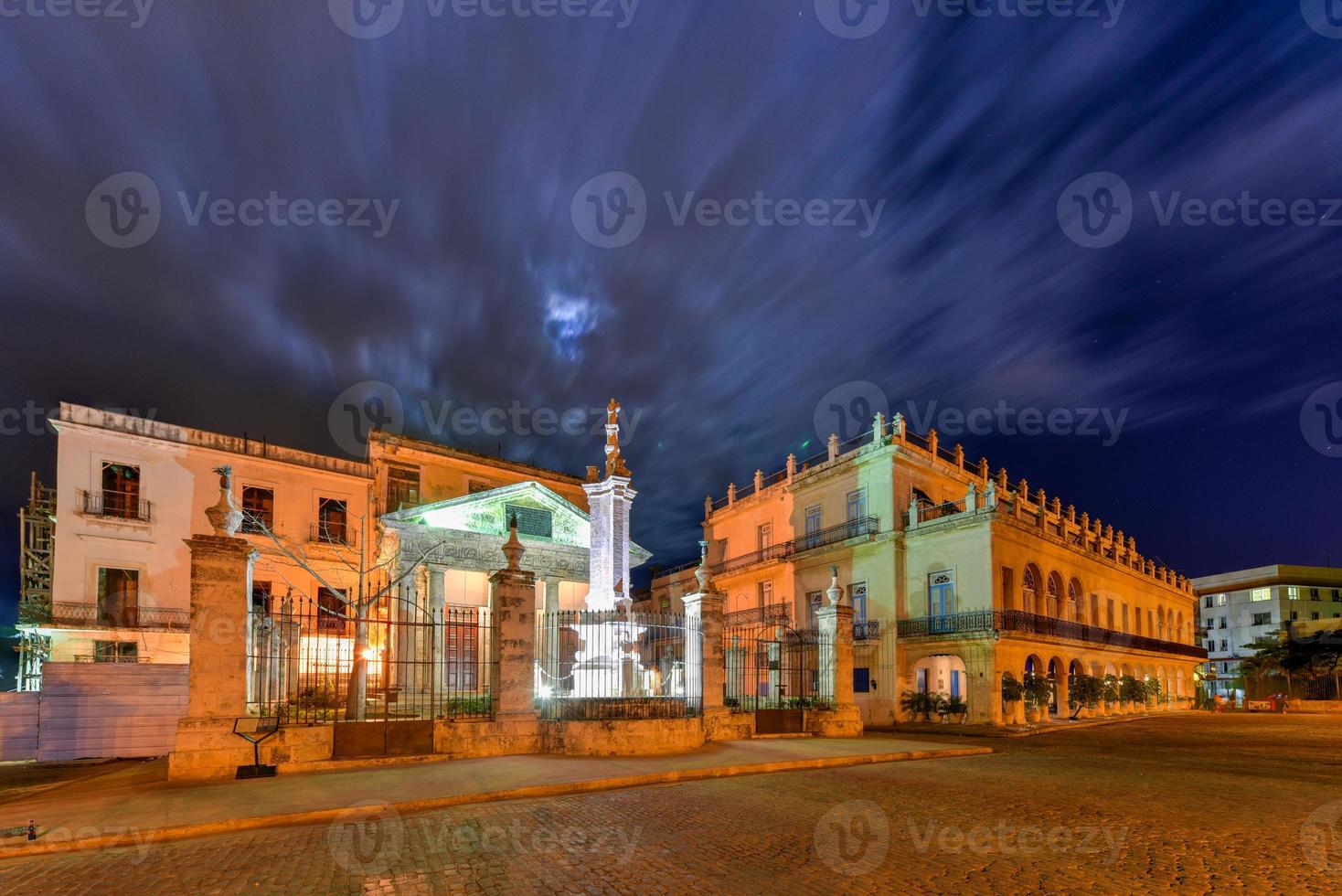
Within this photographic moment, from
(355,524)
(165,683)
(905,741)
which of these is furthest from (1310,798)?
(355,524)

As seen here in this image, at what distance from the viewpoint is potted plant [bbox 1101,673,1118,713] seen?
3164cm

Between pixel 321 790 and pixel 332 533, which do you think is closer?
pixel 321 790

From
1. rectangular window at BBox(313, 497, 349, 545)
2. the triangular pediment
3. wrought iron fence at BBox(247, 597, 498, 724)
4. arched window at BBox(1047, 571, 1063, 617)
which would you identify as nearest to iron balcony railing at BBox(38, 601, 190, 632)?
rectangular window at BBox(313, 497, 349, 545)

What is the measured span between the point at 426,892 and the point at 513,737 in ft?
24.2

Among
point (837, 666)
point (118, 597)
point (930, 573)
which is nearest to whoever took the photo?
point (837, 666)

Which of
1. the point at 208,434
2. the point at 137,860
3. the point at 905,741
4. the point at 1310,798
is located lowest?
the point at 905,741

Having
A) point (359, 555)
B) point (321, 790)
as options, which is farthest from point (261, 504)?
point (321, 790)

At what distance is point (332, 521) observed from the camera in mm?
30016

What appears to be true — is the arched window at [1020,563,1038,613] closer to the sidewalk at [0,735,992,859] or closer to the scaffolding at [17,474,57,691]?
the sidewalk at [0,735,992,859]

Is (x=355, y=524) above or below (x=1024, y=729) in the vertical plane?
above

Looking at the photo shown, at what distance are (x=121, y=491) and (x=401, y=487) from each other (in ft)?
30.0

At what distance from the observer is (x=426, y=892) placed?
5.54 metres

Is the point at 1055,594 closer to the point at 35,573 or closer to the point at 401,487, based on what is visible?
the point at 401,487

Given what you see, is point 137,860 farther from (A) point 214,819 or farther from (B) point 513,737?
(B) point 513,737
